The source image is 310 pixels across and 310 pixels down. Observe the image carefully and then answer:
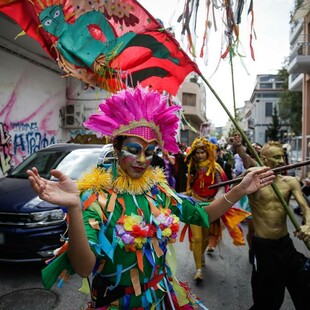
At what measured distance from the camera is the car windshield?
224 inches

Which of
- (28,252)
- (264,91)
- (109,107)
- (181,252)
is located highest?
(264,91)

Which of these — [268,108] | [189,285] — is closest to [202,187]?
[189,285]

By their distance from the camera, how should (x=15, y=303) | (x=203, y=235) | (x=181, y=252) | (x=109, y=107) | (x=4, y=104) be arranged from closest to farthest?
(x=109, y=107)
(x=15, y=303)
(x=203, y=235)
(x=181, y=252)
(x=4, y=104)

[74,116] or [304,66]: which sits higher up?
[304,66]

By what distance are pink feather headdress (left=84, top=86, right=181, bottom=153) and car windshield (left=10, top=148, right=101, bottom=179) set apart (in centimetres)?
340

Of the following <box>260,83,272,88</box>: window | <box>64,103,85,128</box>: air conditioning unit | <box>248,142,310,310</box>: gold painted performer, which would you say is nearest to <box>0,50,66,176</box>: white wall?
<box>64,103,85,128</box>: air conditioning unit

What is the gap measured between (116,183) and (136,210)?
220 millimetres

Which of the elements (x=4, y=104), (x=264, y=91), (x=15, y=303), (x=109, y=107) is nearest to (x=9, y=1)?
(x=109, y=107)

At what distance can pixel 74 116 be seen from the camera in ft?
48.3

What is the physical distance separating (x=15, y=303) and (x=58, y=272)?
267 cm

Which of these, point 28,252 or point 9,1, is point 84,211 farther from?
point 28,252

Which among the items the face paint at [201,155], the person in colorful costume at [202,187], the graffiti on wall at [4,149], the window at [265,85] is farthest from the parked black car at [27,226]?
the window at [265,85]

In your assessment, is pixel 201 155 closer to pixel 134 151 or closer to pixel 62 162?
pixel 62 162

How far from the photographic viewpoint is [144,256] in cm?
206
